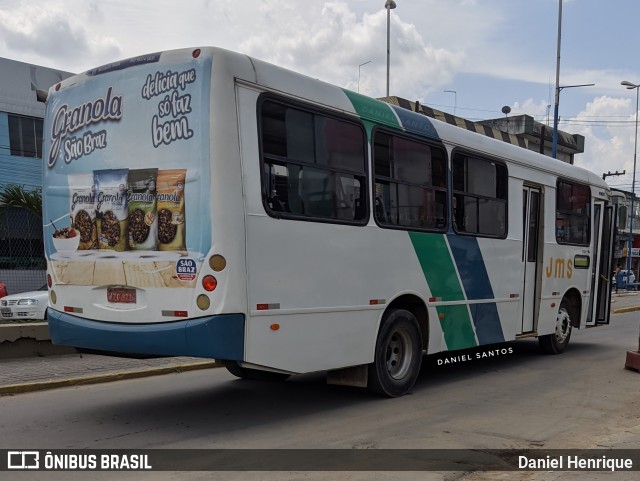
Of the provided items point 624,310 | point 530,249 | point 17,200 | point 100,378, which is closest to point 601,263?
point 530,249

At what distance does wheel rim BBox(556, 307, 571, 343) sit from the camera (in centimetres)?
1177

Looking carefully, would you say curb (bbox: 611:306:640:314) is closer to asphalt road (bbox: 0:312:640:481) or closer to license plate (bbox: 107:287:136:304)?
asphalt road (bbox: 0:312:640:481)

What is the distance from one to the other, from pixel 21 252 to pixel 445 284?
17724mm

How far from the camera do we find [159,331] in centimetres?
589

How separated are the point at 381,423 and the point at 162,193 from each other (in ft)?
10.5

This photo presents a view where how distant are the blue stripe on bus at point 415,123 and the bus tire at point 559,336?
508cm

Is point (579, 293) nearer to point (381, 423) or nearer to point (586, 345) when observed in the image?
point (586, 345)

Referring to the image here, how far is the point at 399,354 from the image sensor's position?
319 inches

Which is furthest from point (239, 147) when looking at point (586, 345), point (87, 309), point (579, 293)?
point (586, 345)

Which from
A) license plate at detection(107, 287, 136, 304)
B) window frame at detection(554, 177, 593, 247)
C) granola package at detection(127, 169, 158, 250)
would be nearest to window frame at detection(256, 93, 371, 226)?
granola package at detection(127, 169, 158, 250)

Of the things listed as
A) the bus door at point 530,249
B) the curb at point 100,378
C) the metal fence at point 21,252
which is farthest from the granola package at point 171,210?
→ the metal fence at point 21,252

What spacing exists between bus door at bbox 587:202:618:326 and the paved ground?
7656 mm

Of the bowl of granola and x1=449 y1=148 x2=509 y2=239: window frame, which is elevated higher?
x1=449 y1=148 x2=509 y2=239: window frame

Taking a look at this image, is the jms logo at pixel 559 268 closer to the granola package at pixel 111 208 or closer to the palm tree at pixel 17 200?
the granola package at pixel 111 208
